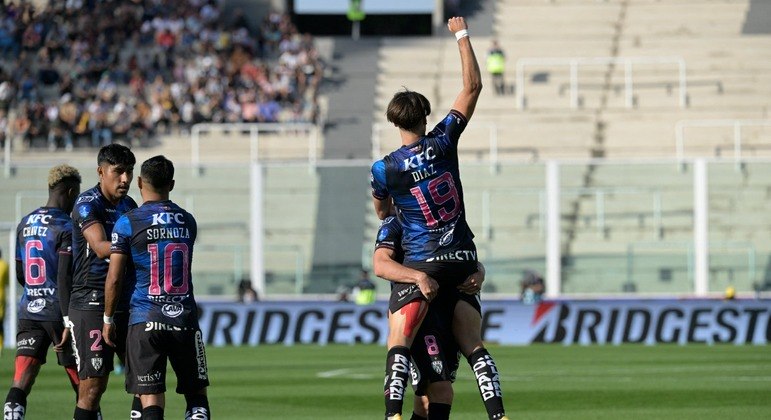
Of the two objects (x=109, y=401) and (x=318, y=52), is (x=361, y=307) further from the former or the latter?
(x=318, y=52)

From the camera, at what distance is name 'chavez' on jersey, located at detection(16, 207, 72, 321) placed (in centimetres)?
1159

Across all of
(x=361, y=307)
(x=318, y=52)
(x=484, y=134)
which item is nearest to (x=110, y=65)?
(x=318, y=52)

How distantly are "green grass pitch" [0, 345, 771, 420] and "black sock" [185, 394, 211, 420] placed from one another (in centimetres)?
473

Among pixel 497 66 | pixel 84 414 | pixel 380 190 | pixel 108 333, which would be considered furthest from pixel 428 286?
pixel 497 66

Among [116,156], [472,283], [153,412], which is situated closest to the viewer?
[153,412]

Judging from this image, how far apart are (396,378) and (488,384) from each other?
0.61 metres

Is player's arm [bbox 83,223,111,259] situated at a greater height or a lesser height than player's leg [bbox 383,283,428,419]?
greater

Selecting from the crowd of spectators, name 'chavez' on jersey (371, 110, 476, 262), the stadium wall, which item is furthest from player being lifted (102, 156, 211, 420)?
the crowd of spectators

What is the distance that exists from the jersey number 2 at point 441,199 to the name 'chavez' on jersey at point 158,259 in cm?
149

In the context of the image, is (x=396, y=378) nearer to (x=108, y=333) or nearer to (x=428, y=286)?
(x=428, y=286)

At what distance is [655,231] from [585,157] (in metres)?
8.68

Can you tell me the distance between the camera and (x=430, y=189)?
9586 mm

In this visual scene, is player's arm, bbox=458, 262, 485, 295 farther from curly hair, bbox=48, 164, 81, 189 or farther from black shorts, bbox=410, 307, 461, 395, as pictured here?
curly hair, bbox=48, 164, 81, 189

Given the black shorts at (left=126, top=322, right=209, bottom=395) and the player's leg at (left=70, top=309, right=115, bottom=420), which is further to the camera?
the player's leg at (left=70, top=309, right=115, bottom=420)
